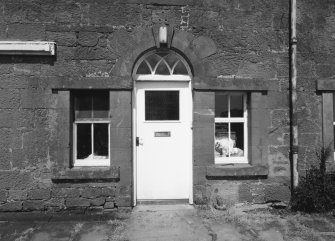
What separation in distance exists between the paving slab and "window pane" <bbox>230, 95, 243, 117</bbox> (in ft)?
6.69

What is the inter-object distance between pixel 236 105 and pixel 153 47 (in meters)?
2.01

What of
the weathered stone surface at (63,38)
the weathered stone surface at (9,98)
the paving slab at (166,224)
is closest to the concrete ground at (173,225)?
the paving slab at (166,224)

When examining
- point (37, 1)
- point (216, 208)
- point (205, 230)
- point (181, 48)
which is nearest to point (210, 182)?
point (216, 208)

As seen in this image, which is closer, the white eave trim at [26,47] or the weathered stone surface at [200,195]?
the white eave trim at [26,47]

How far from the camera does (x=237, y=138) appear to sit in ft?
20.6

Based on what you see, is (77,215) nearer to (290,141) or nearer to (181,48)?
(181,48)

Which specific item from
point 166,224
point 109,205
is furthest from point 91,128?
point 166,224

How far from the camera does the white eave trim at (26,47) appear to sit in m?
5.62

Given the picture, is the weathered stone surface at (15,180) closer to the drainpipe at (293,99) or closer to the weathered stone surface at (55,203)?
the weathered stone surface at (55,203)

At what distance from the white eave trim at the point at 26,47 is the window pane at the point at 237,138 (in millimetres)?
3760

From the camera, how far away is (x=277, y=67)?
6.15 meters

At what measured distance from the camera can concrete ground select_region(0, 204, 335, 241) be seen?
4.64 m

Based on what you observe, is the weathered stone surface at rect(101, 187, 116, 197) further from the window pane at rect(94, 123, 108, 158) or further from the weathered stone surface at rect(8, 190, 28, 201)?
the weathered stone surface at rect(8, 190, 28, 201)

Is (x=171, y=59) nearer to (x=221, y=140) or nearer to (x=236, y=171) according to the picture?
(x=221, y=140)
